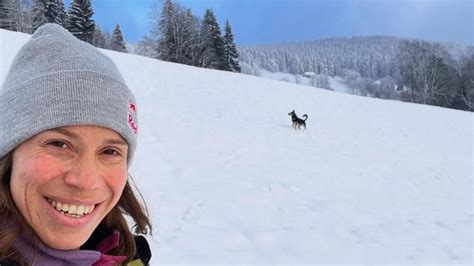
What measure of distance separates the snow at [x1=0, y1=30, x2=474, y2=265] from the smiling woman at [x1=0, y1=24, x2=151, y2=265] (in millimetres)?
2148

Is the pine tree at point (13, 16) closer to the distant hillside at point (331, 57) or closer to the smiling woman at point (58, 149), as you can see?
the smiling woman at point (58, 149)

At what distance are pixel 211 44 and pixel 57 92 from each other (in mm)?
36086

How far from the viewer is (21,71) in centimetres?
137

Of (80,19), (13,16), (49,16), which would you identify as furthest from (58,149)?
(13,16)

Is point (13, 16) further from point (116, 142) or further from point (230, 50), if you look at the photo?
point (116, 142)

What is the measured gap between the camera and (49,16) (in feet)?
116

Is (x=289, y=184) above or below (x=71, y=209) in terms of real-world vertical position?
below

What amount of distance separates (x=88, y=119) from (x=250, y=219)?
A: 341cm

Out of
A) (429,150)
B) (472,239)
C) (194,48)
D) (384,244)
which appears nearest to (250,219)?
(384,244)

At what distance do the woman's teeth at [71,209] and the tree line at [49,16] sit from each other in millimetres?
35340

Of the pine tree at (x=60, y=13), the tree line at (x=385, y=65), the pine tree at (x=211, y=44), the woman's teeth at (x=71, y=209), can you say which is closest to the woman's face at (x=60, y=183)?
the woman's teeth at (x=71, y=209)

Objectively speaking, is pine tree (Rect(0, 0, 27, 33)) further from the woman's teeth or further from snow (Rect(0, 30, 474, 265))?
the woman's teeth

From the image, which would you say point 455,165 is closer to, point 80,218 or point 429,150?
point 429,150

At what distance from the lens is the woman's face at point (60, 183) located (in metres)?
1.23
